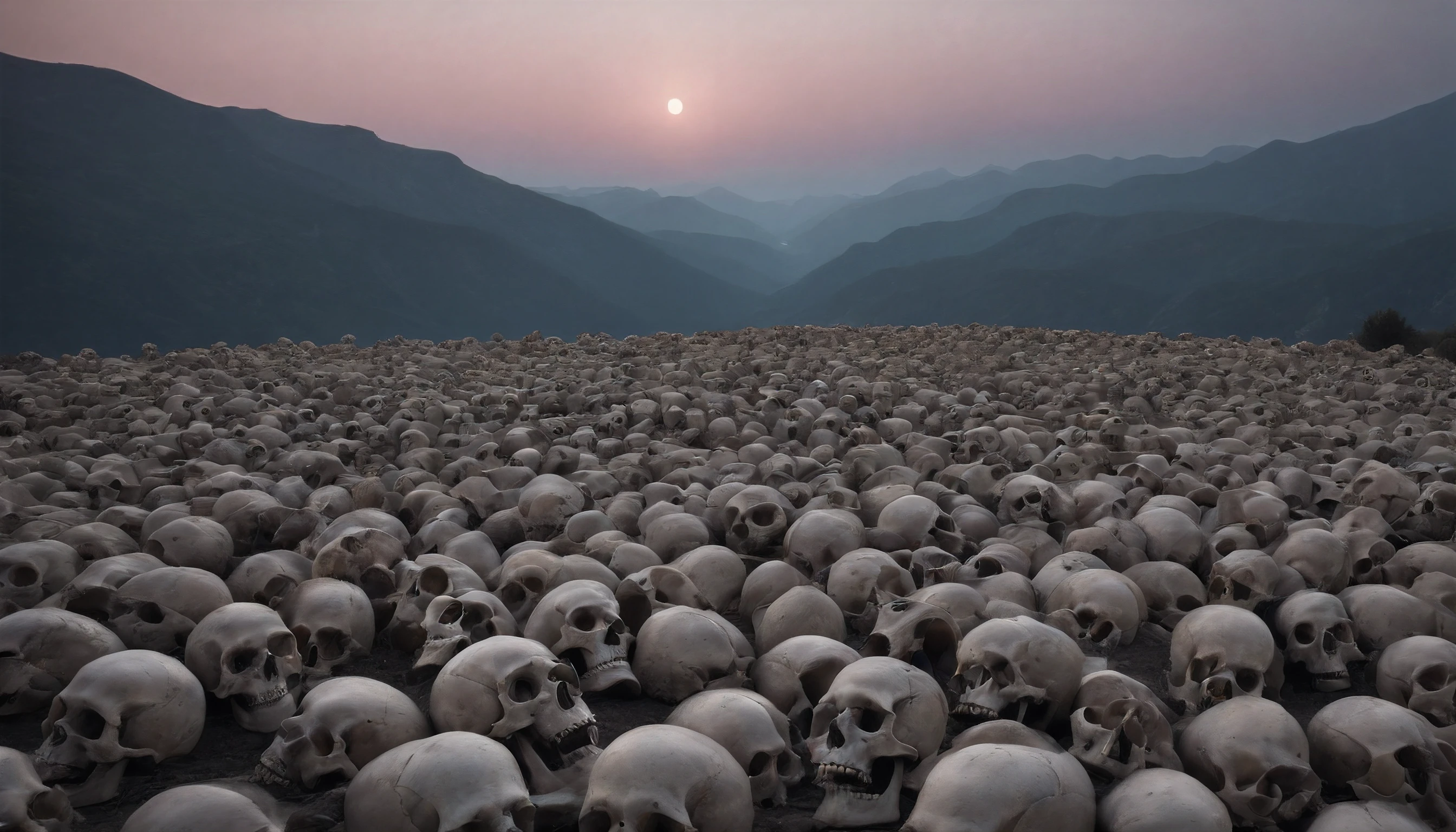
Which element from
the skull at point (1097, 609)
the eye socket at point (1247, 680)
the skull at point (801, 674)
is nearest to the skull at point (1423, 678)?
the eye socket at point (1247, 680)

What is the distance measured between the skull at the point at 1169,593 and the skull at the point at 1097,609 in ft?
0.95

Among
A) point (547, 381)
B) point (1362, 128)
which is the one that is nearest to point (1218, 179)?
point (1362, 128)

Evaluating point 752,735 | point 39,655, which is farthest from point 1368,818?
point 39,655

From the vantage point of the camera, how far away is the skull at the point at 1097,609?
11.4ft

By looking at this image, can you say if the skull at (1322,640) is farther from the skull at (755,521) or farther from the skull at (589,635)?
the skull at (589,635)

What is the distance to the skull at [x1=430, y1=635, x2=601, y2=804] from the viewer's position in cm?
260

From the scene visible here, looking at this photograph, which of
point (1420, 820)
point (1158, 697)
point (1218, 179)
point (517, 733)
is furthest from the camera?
point (1218, 179)

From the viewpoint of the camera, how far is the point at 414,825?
87.5 inches

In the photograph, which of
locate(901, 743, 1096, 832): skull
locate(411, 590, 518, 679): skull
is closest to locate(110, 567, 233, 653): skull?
locate(411, 590, 518, 679): skull

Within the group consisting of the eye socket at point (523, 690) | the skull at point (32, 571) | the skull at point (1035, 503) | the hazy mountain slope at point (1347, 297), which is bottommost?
the eye socket at point (523, 690)

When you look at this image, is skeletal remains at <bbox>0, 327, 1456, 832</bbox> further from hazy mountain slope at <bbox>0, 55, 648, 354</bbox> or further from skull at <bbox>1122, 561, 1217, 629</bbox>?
hazy mountain slope at <bbox>0, 55, 648, 354</bbox>

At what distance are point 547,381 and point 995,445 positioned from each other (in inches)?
205

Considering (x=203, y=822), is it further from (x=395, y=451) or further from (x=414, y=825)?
(x=395, y=451)

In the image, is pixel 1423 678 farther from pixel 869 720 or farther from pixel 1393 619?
pixel 869 720
